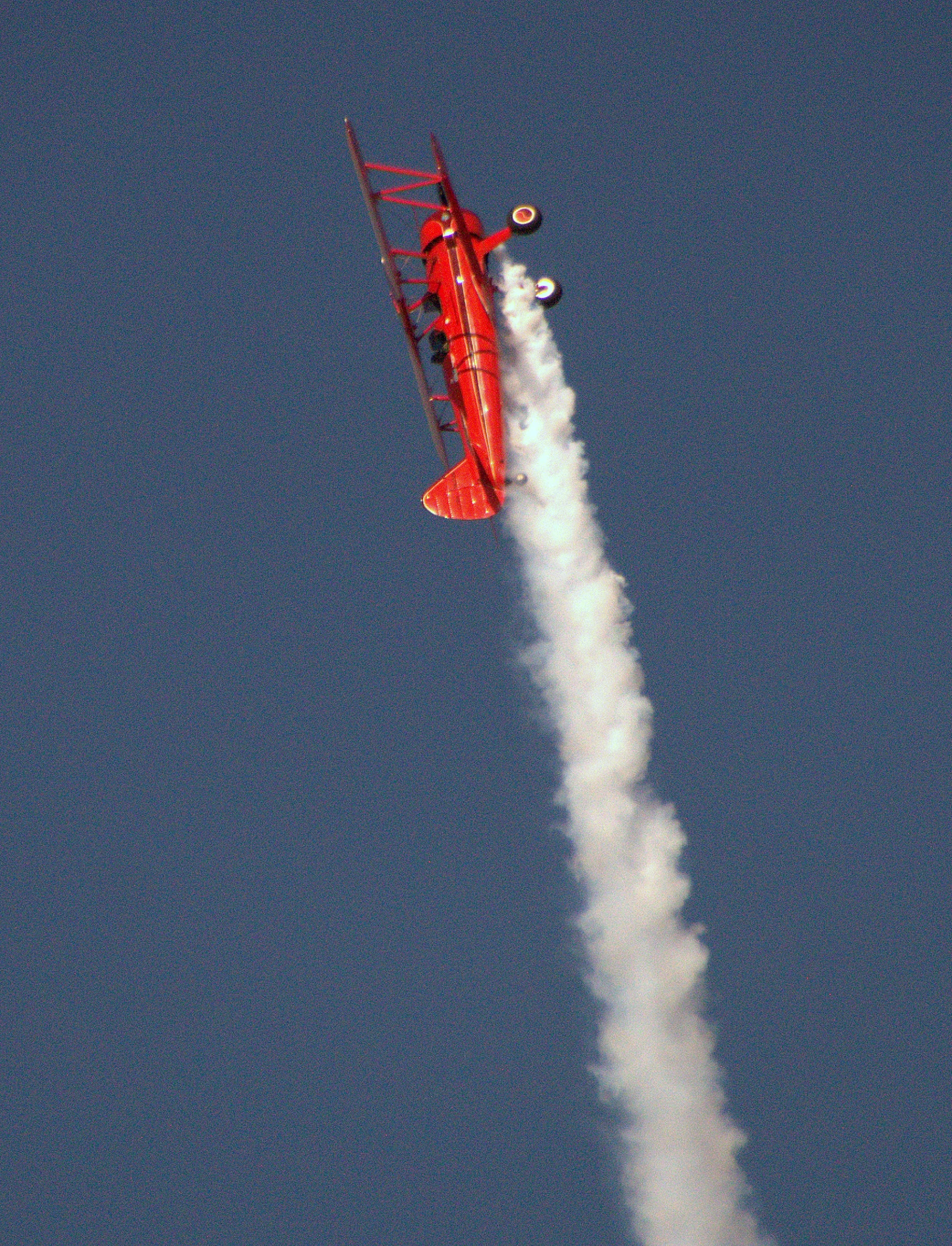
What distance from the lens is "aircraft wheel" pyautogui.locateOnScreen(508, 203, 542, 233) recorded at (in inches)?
2840

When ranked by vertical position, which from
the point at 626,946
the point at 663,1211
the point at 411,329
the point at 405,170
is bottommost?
the point at 663,1211

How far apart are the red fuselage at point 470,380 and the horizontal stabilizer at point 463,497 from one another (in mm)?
14

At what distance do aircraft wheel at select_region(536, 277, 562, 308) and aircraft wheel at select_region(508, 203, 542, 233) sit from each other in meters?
2.19

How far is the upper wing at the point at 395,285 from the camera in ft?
236

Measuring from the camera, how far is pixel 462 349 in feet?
236

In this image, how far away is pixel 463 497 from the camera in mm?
72250

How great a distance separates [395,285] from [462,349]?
2591 millimetres

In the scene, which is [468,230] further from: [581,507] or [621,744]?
[621,744]

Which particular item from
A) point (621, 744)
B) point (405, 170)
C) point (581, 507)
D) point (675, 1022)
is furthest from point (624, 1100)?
point (405, 170)

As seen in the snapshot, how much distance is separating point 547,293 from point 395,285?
4012 millimetres

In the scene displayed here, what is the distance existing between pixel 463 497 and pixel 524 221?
23.1 ft

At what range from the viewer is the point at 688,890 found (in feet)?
249

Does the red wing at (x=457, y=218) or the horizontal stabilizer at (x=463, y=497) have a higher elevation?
the red wing at (x=457, y=218)

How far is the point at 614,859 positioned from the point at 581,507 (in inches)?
365
